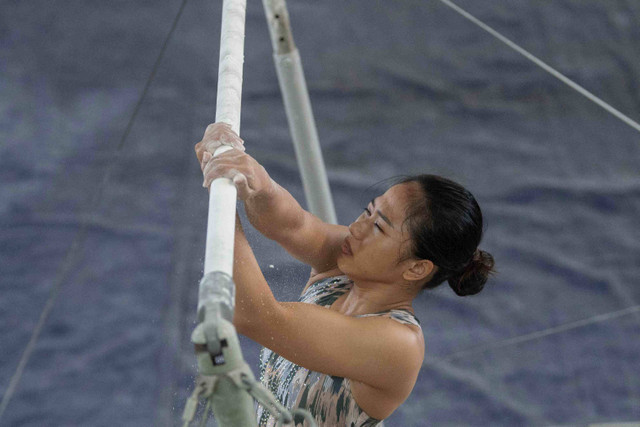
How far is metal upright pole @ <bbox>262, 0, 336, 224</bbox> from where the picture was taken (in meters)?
1.11

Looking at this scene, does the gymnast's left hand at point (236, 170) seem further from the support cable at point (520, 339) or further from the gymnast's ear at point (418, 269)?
the support cable at point (520, 339)

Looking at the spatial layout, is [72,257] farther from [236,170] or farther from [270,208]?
[236,170]

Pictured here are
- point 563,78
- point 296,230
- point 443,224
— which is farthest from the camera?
point 563,78

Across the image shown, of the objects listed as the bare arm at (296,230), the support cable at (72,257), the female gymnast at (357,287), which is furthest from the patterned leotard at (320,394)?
the support cable at (72,257)

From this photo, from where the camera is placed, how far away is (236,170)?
2.03 ft

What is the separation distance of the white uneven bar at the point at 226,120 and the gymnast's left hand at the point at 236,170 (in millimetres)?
12

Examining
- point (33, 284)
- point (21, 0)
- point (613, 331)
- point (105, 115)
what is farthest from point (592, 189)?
point (21, 0)

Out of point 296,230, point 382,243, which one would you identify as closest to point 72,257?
point 296,230

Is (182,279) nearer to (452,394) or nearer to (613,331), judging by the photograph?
(452,394)

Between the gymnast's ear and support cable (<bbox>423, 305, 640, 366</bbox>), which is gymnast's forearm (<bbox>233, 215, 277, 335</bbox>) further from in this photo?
support cable (<bbox>423, 305, 640, 366</bbox>)

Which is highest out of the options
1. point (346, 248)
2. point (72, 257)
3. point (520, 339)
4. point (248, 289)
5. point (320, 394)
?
point (248, 289)

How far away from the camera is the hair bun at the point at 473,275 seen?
2.70ft

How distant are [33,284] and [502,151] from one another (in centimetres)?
118

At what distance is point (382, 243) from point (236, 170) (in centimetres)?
22
